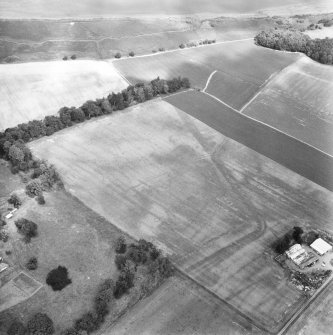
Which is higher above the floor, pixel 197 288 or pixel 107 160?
pixel 107 160

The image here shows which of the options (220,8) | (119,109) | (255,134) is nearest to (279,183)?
(255,134)

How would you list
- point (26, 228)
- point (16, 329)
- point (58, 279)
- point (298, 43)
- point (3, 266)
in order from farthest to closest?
1. point (298, 43)
2. point (26, 228)
3. point (3, 266)
4. point (58, 279)
5. point (16, 329)

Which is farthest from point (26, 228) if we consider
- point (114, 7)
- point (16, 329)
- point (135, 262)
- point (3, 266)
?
point (114, 7)

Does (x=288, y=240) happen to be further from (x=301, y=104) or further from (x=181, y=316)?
(x=301, y=104)

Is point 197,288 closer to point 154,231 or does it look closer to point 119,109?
point 154,231

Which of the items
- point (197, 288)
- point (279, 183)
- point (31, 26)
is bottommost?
point (197, 288)

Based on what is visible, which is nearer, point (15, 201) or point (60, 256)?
point (60, 256)
